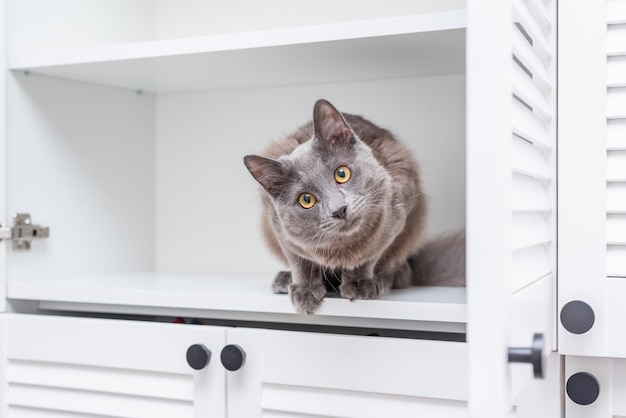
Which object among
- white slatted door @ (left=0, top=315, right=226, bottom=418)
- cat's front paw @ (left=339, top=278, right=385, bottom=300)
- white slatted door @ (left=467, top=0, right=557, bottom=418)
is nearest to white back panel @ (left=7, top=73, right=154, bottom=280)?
white slatted door @ (left=0, top=315, right=226, bottom=418)

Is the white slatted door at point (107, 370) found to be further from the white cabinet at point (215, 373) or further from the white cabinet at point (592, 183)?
the white cabinet at point (592, 183)

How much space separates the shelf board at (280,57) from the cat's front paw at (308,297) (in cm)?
36

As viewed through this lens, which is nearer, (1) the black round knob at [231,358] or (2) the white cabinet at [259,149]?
(2) the white cabinet at [259,149]

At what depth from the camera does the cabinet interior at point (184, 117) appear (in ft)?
3.86

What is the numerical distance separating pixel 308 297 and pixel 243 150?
606mm

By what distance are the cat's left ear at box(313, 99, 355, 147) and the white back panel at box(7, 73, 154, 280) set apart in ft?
1.96

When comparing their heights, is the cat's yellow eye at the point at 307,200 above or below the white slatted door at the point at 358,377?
above

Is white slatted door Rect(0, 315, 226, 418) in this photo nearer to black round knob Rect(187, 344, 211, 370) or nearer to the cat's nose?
black round knob Rect(187, 344, 211, 370)

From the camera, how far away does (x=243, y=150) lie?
1566 millimetres

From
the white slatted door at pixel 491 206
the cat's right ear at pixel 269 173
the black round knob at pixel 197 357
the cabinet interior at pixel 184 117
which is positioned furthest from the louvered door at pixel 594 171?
the black round knob at pixel 197 357

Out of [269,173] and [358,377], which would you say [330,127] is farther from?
[358,377]

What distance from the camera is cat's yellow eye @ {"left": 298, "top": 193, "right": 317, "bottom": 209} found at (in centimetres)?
102

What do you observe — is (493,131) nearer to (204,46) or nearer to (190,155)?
(204,46)

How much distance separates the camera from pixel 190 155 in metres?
1.62
